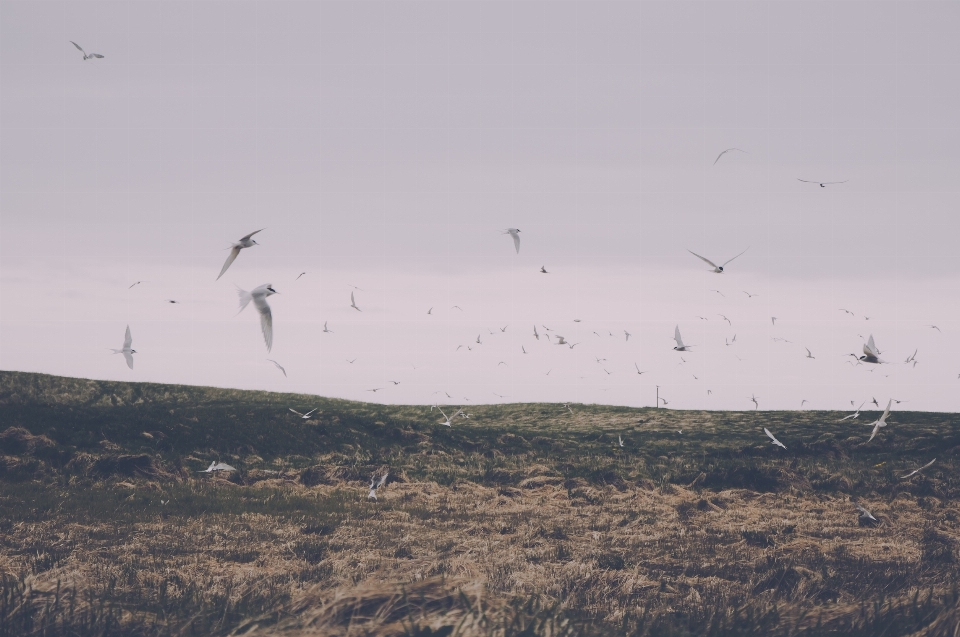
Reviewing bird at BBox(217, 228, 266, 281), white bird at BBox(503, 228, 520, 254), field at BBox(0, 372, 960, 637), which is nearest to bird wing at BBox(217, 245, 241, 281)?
bird at BBox(217, 228, 266, 281)

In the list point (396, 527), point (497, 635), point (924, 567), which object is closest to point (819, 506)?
point (924, 567)

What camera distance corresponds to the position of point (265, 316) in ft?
30.0

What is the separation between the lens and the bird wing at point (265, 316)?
8.93 meters

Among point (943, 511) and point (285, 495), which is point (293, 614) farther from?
point (943, 511)

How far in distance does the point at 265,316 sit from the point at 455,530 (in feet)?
27.2

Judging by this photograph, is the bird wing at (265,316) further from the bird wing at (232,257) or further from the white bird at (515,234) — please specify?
the white bird at (515,234)

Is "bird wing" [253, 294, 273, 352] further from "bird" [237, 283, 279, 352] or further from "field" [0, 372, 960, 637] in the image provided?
"field" [0, 372, 960, 637]

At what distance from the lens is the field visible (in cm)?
680

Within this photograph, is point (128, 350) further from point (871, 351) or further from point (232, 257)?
point (871, 351)

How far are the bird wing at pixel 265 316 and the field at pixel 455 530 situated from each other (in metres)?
2.98

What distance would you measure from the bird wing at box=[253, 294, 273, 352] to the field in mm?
2980

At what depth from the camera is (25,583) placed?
717cm

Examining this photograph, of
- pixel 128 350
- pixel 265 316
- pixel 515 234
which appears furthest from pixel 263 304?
pixel 515 234

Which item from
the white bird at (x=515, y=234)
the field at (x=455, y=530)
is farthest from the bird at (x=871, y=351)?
the white bird at (x=515, y=234)
